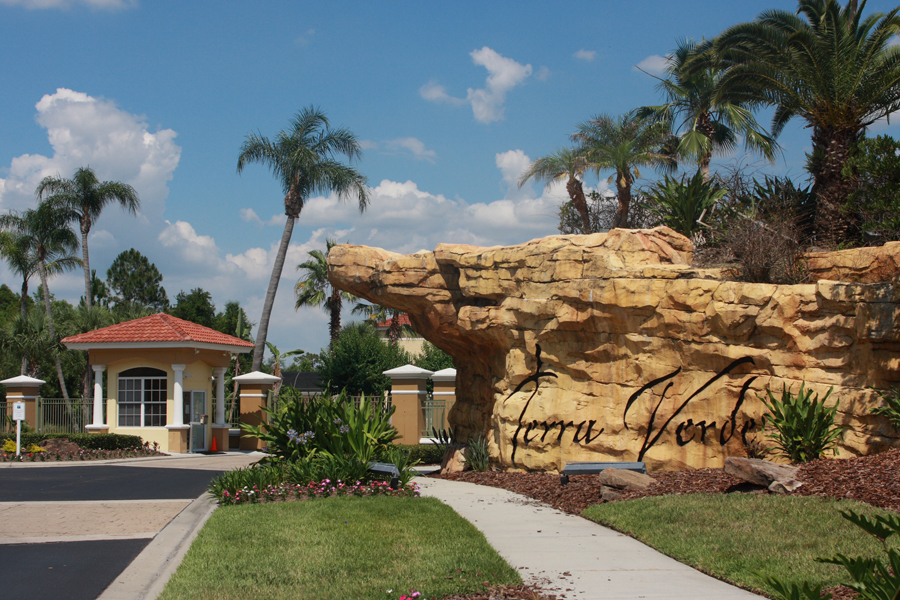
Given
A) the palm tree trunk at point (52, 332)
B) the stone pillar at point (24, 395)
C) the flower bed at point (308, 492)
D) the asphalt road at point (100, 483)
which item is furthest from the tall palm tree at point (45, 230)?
the flower bed at point (308, 492)

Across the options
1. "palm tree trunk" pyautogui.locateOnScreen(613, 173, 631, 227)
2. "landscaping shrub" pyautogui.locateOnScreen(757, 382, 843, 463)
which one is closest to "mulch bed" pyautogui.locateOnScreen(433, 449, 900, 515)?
"landscaping shrub" pyautogui.locateOnScreen(757, 382, 843, 463)

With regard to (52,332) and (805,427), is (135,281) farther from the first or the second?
(805,427)

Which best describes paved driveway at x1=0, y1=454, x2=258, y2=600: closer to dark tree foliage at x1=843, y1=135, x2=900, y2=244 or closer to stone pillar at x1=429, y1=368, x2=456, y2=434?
stone pillar at x1=429, y1=368, x2=456, y2=434

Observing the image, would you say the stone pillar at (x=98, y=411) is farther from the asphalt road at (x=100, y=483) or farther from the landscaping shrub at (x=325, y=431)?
the landscaping shrub at (x=325, y=431)

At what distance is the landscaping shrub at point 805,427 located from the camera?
10.6m

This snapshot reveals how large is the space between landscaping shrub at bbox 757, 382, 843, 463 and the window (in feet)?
65.4

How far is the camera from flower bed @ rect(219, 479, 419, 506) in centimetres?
1041

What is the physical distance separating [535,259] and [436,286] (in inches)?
107

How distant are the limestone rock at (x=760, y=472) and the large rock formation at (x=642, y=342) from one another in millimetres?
2381

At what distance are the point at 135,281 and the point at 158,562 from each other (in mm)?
48794

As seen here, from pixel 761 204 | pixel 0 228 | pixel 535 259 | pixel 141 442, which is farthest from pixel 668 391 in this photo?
pixel 0 228

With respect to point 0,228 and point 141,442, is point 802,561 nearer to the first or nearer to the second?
point 141,442

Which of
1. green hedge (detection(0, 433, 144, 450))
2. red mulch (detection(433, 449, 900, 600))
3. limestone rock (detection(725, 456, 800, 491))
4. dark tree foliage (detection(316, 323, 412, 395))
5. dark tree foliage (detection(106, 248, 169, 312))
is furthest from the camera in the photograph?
dark tree foliage (detection(106, 248, 169, 312))

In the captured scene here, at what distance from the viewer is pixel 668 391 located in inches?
495
